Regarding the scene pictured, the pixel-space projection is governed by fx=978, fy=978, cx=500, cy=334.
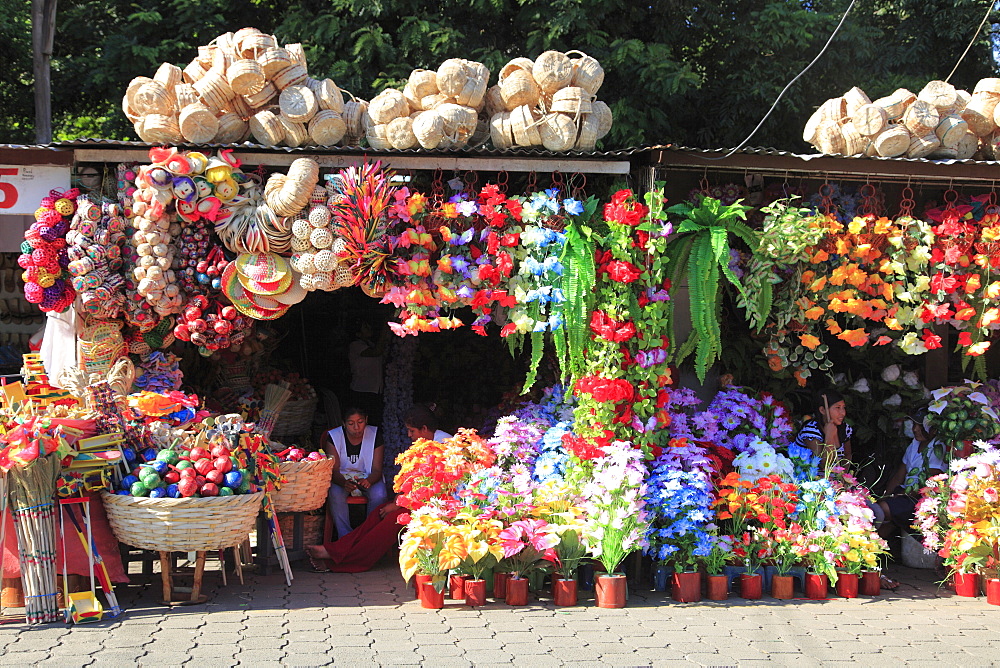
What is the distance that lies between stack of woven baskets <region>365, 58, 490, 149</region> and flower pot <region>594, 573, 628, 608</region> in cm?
272

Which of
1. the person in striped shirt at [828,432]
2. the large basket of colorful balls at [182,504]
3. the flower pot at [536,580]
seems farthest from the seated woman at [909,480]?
the large basket of colorful balls at [182,504]

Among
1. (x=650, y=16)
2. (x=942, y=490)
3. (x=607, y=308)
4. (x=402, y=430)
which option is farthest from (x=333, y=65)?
(x=942, y=490)

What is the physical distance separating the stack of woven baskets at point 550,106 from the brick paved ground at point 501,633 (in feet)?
9.09

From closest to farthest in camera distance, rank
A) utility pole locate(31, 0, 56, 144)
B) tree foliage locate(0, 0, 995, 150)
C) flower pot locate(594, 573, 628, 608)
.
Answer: flower pot locate(594, 573, 628, 608) < tree foliage locate(0, 0, 995, 150) < utility pole locate(31, 0, 56, 144)

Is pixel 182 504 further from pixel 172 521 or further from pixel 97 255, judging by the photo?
pixel 97 255

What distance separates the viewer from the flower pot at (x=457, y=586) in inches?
219

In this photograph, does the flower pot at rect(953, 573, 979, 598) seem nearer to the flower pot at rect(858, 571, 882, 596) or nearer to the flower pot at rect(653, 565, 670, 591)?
the flower pot at rect(858, 571, 882, 596)

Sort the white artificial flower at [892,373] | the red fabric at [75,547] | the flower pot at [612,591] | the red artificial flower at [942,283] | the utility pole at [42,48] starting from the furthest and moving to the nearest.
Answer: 1. the utility pole at [42,48]
2. the white artificial flower at [892,373]
3. the red artificial flower at [942,283]
4. the flower pot at [612,591]
5. the red fabric at [75,547]

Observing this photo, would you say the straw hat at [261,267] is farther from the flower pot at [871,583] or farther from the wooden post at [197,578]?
the flower pot at [871,583]

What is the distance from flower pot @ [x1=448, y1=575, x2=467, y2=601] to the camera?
5551 mm

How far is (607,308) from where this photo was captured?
230 inches

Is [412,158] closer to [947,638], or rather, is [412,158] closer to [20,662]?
[20,662]

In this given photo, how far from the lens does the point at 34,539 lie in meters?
5.05

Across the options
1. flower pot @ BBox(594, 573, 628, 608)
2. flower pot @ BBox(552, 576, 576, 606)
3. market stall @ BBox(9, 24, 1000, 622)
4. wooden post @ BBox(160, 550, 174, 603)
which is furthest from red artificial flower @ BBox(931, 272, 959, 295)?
wooden post @ BBox(160, 550, 174, 603)
